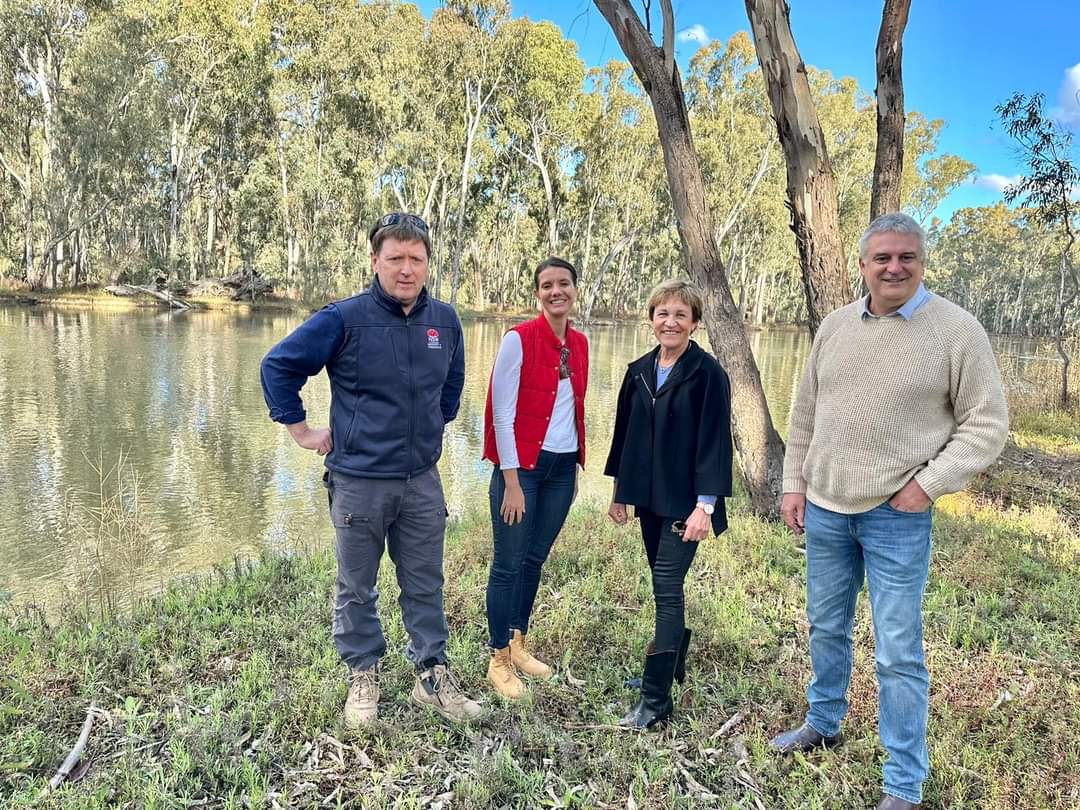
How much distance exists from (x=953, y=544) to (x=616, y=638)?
2892mm

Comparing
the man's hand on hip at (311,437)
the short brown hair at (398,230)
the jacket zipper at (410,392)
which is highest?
the short brown hair at (398,230)

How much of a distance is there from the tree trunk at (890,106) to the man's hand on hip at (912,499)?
3.23 meters

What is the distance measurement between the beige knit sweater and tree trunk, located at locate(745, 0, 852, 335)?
114 inches

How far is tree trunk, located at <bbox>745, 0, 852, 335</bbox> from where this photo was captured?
16.1 feet

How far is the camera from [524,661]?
320 cm

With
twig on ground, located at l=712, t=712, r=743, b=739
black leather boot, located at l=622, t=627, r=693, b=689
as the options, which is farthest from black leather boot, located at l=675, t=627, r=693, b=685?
twig on ground, located at l=712, t=712, r=743, b=739

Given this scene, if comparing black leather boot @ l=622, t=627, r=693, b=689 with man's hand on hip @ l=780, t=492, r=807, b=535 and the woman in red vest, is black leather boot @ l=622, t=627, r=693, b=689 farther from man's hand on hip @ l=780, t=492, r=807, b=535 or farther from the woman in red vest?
man's hand on hip @ l=780, t=492, r=807, b=535

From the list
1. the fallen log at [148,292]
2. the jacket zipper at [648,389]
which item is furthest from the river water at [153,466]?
the fallen log at [148,292]

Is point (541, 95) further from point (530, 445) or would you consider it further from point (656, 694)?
point (656, 694)

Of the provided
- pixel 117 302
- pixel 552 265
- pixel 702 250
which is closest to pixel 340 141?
pixel 117 302

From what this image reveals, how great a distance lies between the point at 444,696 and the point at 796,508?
1621 millimetres

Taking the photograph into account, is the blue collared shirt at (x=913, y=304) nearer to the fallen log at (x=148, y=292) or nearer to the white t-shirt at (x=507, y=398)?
the white t-shirt at (x=507, y=398)

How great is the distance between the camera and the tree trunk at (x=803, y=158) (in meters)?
4.90

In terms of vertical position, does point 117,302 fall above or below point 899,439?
below
